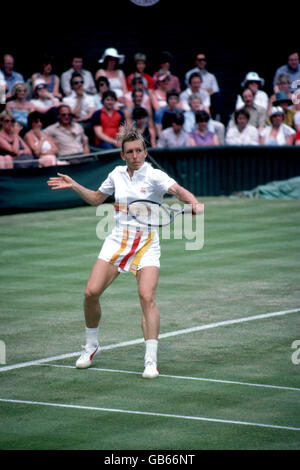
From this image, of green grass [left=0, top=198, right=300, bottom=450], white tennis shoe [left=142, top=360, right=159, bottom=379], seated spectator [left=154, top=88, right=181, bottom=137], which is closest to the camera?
green grass [left=0, top=198, right=300, bottom=450]

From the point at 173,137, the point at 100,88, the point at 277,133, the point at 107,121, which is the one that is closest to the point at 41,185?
the point at 107,121

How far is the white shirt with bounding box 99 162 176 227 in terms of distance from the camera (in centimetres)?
746

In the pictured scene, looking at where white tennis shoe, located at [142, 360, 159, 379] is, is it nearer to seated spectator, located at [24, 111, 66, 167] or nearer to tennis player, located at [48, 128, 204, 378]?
tennis player, located at [48, 128, 204, 378]

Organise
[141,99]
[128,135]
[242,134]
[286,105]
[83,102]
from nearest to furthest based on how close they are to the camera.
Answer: [128,135] → [83,102] → [141,99] → [242,134] → [286,105]

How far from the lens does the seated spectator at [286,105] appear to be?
21641 mm

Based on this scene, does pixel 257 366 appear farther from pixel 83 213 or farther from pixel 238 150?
pixel 238 150

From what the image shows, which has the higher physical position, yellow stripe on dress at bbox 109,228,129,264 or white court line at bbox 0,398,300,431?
yellow stripe on dress at bbox 109,228,129,264

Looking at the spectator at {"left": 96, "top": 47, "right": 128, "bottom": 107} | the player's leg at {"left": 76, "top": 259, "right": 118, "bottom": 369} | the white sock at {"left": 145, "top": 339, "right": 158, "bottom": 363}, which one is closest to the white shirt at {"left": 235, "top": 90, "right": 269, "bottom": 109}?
the spectator at {"left": 96, "top": 47, "right": 128, "bottom": 107}

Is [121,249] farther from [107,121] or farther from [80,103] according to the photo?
[80,103]

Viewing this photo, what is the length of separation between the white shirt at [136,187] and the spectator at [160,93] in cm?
1362

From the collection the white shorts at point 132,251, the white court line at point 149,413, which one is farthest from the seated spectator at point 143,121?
the white court line at point 149,413

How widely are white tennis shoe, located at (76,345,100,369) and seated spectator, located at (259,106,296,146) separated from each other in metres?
14.3

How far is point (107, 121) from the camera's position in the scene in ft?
65.2

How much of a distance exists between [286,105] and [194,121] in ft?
7.38
